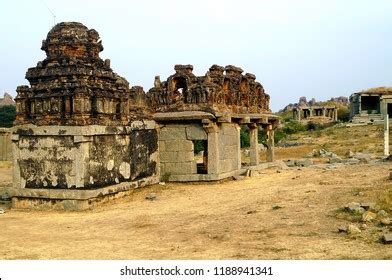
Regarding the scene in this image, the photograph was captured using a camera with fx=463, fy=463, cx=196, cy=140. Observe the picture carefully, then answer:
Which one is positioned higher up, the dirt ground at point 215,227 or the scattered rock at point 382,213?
the scattered rock at point 382,213

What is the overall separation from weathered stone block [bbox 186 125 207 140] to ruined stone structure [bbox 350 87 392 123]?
28.9 m

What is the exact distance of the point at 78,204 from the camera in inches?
399

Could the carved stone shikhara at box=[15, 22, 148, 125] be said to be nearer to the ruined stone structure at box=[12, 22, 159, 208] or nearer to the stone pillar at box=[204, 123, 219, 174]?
the ruined stone structure at box=[12, 22, 159, 208]

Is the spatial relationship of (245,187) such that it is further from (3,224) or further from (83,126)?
(3,224)

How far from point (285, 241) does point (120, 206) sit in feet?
16.7

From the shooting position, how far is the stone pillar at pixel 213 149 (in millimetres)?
13641

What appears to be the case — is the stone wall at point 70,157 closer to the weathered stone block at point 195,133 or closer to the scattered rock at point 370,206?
the weathered stone block at point 195,133

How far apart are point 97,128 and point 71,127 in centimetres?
61

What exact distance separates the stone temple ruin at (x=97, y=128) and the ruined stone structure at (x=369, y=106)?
28796mm

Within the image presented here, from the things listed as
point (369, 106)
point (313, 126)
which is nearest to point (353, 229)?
point (369, 106)

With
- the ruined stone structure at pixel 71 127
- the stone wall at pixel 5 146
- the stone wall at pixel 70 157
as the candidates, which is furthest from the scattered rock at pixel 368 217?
the stone wall at pixel 5 146

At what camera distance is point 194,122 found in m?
13.8

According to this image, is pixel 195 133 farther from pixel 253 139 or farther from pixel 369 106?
pixel 369 106

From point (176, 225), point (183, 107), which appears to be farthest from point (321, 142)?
point (176, 225)
